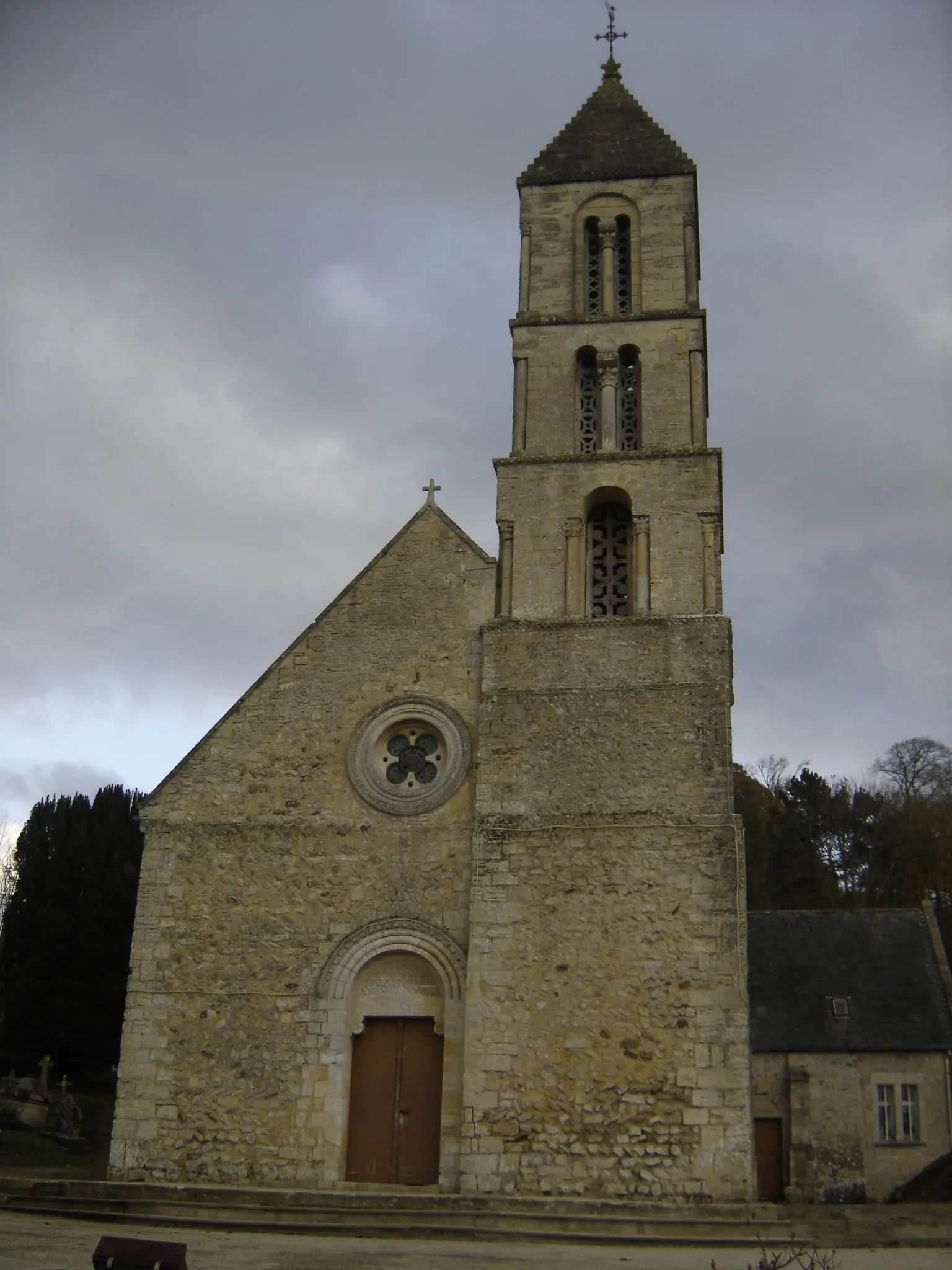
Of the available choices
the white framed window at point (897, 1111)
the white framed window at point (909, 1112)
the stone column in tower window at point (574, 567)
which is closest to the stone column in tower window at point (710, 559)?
the stone column in tower window at point (574, 567)

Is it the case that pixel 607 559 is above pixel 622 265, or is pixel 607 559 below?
below

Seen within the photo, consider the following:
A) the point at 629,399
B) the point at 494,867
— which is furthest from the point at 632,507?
the point at 494,867

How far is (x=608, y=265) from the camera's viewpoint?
19.4 meters

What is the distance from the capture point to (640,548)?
17.3 meters

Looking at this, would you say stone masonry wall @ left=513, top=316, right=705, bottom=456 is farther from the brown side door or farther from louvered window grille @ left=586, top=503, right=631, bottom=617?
the brown side door

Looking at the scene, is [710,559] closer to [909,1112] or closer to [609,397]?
[609,397]

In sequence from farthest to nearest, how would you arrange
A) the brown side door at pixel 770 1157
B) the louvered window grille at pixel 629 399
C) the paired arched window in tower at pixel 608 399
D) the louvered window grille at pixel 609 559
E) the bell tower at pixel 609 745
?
the brown side door at pixel 770 1157
the louvered window grille at pixel 629 399
the paired arched window in tower at pixel 608 399
the louvered window grille at pixel 609 559
the bell tower at pixel 609 745

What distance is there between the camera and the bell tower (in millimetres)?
14344

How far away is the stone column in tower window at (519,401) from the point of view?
18422mm

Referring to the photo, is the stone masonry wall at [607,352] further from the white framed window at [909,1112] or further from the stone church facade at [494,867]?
the white framed window at [909,1112]

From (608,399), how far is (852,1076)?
13023 millimetres

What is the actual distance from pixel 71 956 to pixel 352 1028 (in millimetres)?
16644

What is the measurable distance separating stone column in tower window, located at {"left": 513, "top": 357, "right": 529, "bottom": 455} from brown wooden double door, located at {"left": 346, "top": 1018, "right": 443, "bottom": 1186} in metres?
8.23

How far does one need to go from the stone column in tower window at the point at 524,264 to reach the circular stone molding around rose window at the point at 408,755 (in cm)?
666
